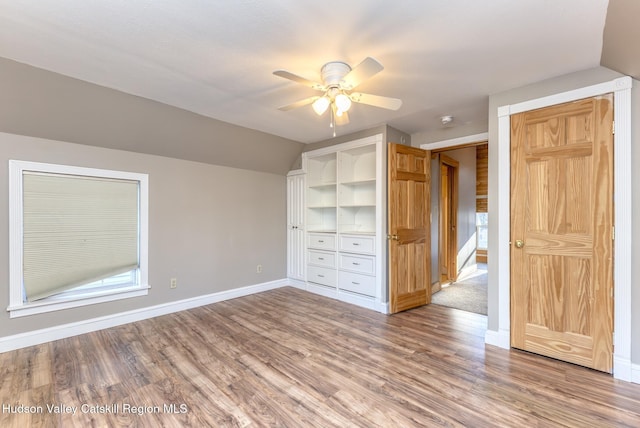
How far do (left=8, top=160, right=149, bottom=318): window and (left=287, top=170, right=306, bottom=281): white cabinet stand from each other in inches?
87.7

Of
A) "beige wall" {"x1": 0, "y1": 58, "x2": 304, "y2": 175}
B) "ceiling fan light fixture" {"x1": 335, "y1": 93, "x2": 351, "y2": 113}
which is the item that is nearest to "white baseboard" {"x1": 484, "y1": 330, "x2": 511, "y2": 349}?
"ceiling fan light fixture" {"x1": 335, "y1": 93, "x2": 351, "y2": 113}

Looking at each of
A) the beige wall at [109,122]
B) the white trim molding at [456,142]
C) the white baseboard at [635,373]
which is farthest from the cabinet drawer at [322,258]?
the white baseboard at [635,373]

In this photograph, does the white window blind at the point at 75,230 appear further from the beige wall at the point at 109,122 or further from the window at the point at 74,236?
the beige wall at the point at 109,122

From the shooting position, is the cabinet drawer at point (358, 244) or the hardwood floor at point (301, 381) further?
the cabinet drawer at point (358, 244)

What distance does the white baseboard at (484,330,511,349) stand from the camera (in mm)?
2576

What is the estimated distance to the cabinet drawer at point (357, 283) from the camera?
368cm

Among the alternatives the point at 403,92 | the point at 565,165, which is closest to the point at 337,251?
the point at 403,92

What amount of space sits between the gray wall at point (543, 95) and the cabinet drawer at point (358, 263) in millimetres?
1388

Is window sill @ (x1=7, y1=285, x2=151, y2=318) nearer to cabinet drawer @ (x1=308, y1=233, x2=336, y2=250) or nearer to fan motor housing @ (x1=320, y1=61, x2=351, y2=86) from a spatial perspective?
cabinet drawer @ (x1=308, y1=233, x2=336, y2=250)

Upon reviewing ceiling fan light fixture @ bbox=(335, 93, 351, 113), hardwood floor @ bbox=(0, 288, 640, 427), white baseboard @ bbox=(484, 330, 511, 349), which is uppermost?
ceiling fan light fixture @ bbox=(335, 93, 351, 113)

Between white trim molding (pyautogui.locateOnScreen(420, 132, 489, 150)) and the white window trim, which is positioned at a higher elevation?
white trim molding (pyautogui.locateOnScreen(420, 132, 489, 150))

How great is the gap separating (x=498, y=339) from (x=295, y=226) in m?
3.23

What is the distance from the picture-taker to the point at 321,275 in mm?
Answer: 4344

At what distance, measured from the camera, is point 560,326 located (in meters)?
2.34
